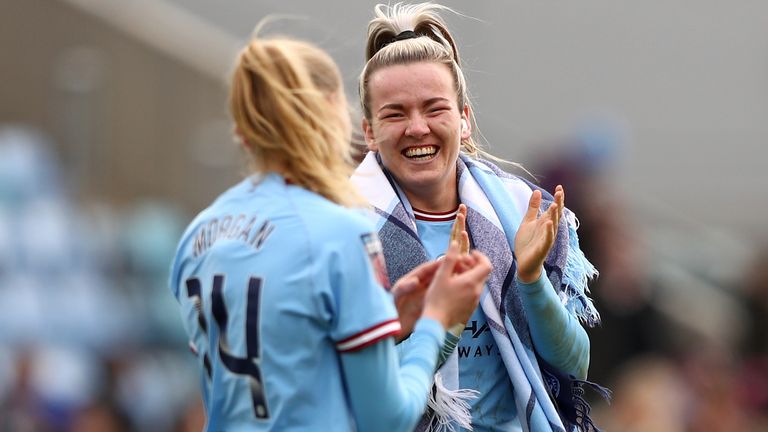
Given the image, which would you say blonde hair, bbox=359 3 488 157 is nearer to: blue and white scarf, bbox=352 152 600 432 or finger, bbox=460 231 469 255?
blue and white scarf, bbox=352 152 600 432

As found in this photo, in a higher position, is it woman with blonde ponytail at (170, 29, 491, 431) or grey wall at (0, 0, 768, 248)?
woman with blonde ponytail at (170, 29, 491, 431)

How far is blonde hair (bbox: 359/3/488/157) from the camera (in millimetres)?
4578

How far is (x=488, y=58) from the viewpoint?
13.9m

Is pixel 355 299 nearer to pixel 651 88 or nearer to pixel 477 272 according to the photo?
pixel 477 272

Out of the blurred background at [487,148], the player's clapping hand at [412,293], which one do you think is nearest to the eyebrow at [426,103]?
the player's clapping hand at [412,293]

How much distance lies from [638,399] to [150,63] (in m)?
4.68

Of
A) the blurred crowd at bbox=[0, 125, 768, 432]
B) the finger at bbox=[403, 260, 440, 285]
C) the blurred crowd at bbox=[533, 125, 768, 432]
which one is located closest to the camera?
the finger at bbox=[403, 260, 440, 285]

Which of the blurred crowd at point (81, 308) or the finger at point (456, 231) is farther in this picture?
the blurred crowd at point (81, 308)

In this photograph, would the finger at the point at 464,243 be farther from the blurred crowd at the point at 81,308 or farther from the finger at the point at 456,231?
the blurred crowd at the point at 81,308

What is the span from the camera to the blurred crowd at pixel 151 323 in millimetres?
9141

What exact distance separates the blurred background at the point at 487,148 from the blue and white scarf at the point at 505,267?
3428 millimetres

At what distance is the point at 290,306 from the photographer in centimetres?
366

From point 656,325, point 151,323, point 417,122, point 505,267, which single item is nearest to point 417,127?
point 417,122

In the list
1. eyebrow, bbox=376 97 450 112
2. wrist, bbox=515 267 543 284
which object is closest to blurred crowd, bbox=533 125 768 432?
eyebrow, bbox=376 97 450 112
